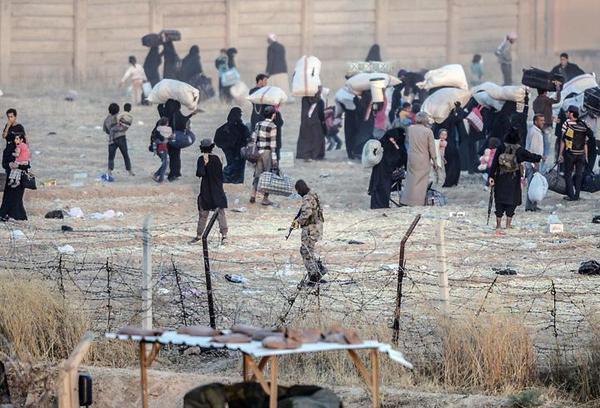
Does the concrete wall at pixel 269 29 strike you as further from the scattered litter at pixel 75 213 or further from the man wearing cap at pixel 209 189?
the man wearing cap at pixel 209 189

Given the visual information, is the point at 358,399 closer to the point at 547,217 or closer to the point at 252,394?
the point at 252,394

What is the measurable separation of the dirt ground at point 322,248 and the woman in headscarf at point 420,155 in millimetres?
346

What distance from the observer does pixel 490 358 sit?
39.4 ft

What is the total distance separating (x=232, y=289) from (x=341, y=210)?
596cm

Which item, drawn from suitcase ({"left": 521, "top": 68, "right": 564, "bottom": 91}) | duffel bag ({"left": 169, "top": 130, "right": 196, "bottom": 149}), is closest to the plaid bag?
duffel bag ({"left": 169, "top": 130, "right": 196, "bottom": 149})

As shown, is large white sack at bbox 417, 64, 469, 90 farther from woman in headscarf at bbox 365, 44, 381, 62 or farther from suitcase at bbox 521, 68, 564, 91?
woman in headscarf at bbox 365, 44, 381, 62

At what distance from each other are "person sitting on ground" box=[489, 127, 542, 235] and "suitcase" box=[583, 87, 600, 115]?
2745mm

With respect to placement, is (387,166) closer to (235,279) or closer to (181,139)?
(181,139)

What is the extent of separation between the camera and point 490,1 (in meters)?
33.6

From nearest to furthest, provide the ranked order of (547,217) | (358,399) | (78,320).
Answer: (358,399) < (78,320) < (547,217)

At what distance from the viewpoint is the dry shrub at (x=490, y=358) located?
12.0m

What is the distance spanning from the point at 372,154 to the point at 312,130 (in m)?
3.93

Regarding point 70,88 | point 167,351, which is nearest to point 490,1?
point 70,88

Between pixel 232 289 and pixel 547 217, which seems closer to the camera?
pixel 232 289
